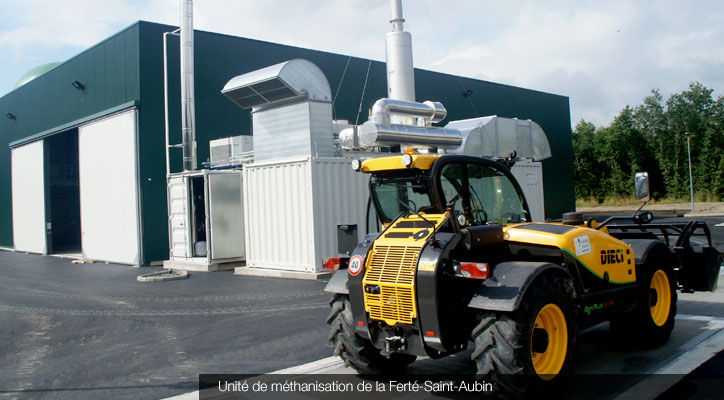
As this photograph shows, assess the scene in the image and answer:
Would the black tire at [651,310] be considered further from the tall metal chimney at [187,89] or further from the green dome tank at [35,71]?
the green dome tank at [35,71]

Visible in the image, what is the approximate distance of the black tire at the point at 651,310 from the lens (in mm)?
6172

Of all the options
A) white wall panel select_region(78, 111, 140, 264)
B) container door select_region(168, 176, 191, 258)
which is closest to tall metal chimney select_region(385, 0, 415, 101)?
container door select_region(168, 176, 191, 258)

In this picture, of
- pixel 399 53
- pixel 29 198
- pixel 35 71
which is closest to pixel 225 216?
pixel 399 53

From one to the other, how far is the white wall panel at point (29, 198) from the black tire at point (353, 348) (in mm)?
24579

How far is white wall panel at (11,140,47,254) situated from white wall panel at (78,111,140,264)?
18.8 feet

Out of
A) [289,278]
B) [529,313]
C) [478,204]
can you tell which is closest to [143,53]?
[289,278]

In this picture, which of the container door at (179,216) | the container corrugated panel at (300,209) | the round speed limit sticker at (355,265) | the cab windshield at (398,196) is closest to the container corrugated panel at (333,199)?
the container corrugated panel at (300,209)

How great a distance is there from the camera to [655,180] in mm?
44938

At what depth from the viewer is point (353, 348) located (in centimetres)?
541

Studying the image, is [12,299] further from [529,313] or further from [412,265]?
[529,313]

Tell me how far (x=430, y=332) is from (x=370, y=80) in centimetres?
2209

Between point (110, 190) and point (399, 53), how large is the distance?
12.2 meters

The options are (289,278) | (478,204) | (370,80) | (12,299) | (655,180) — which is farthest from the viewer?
(655,180)

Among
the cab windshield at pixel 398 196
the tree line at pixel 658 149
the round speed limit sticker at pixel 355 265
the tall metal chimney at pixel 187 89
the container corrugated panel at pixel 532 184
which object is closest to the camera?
the round speed limit sticker at pixel 355 265
